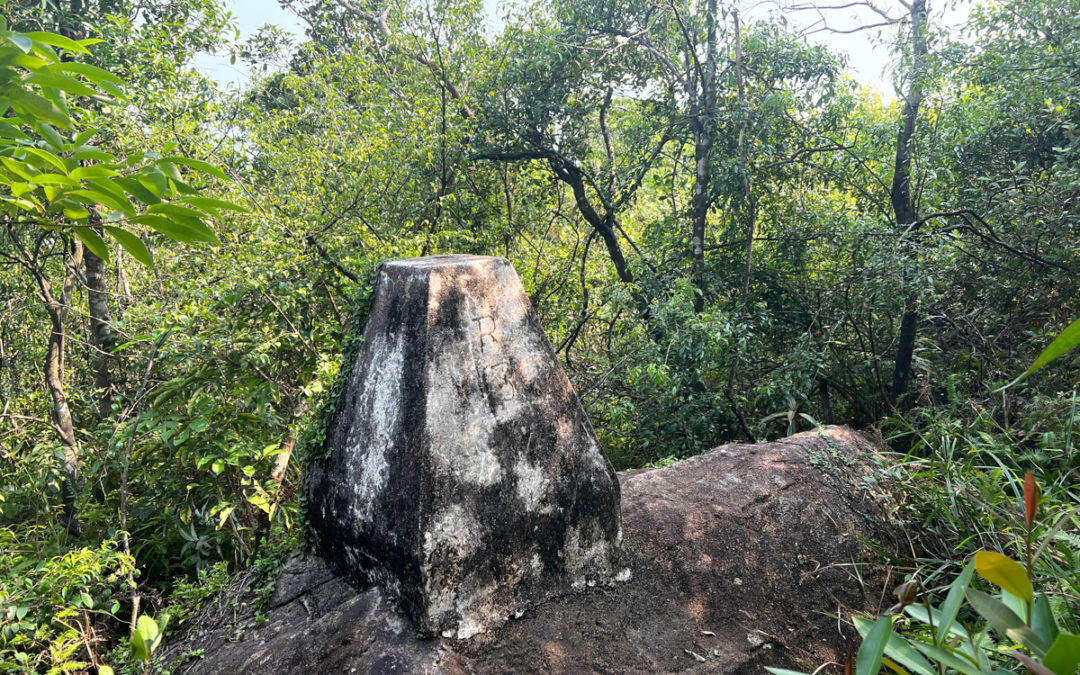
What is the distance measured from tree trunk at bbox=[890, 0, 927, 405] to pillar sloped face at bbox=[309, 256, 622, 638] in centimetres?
398

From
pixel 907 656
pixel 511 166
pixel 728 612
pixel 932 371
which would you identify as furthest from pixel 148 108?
pixel 932 371

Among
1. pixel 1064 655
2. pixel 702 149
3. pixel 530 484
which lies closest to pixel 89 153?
pixel 1064 655

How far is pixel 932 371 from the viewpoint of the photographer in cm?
536

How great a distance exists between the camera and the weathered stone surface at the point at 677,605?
2.62m

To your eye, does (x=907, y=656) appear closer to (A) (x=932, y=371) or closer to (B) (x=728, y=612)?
(B) (x=728, y=612)

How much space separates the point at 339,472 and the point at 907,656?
246 centimetres

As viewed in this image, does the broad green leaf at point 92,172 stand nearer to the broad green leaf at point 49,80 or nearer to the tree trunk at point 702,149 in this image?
the broad green leaf at point 49,80

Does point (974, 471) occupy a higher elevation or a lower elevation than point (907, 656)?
lower

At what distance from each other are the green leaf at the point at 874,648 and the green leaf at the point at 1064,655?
25 centimetres

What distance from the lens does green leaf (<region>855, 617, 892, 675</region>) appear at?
1211mm

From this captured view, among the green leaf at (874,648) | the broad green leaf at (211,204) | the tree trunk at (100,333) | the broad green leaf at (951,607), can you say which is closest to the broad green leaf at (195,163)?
the broad green leaf at (211,204)

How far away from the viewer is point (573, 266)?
7.53m

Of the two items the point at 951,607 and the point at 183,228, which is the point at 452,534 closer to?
the point at 951,607

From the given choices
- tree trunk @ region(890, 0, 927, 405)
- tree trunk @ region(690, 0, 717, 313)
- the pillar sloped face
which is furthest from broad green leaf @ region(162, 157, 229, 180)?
tree trunk @ region(890, 0, 927, 405)
